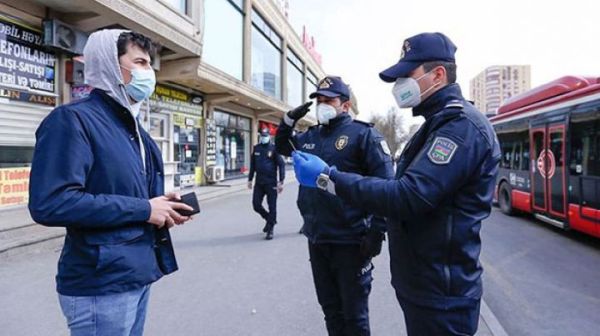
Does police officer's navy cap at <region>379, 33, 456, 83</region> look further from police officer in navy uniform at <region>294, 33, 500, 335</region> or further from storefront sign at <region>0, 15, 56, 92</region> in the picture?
storefront sign at <region>0, 15, 56, 92</region>

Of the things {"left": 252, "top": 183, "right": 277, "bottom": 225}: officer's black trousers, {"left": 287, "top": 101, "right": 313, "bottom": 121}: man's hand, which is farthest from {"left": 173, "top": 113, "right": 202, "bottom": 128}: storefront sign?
{"left": 287, "top": 101, "right": 313, "bottom": 121}: man's hand

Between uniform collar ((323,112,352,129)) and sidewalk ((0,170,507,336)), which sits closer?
uniform collar ((323,112,352,129))

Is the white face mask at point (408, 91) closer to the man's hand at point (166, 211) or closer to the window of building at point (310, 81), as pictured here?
the man's hand at point (166, 211)

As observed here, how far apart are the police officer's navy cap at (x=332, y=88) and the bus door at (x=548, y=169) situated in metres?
6.48

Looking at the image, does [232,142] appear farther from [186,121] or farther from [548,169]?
[548,169]

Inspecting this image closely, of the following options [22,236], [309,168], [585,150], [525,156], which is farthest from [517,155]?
[22,236]

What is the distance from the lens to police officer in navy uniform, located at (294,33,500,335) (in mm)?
1546

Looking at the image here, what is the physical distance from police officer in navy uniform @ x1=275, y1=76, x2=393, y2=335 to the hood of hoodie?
158cm

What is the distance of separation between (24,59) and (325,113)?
7661mm

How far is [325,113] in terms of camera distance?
3.03m

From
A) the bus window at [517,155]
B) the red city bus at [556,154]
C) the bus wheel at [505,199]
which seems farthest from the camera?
the bus wheel at [505,199]

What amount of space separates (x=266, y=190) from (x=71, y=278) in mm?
Answer: 5702

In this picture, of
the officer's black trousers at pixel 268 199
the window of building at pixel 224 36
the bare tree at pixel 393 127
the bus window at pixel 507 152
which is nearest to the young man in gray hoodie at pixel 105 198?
the officer's black trousers at pixel 268 199

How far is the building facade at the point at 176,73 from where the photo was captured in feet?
25.2
